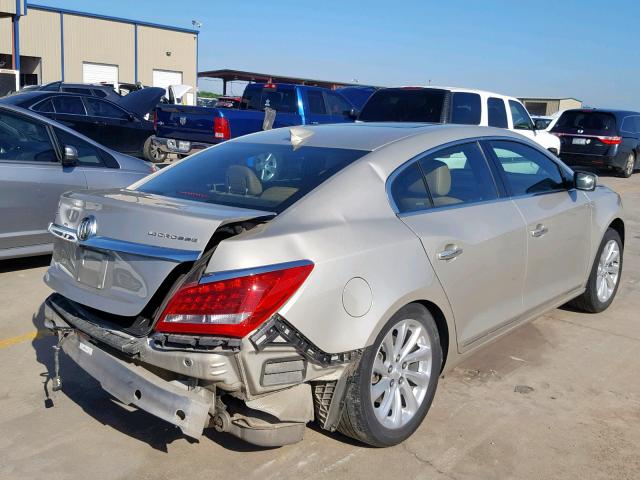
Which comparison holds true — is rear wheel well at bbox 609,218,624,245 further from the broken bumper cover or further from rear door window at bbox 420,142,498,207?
the broken bumper cover

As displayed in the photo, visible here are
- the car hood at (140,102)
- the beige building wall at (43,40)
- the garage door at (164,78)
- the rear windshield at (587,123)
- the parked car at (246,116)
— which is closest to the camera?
the parked car at (246,116)

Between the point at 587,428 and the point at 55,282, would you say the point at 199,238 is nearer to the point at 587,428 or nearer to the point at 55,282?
the point at 55,282

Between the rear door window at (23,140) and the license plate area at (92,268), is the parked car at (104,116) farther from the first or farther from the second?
the license plate area at (92,268)

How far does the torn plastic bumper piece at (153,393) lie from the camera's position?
2.81 m

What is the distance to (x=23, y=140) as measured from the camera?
6496 millimetres

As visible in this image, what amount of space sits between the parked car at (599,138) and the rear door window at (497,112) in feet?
20.2

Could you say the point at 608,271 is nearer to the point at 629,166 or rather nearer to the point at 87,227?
the point at 87,227

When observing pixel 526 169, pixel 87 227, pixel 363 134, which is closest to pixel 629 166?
pixel 526 169

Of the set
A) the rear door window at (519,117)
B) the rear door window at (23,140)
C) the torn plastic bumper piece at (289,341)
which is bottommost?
the torn plastic bumper piece at (289,341)

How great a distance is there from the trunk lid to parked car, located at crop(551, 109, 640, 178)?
15.7 m

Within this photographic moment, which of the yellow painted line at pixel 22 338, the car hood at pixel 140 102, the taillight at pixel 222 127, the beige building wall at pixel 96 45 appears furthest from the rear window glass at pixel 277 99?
the beige building wall at pixel 96 45

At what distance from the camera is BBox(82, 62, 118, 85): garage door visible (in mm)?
39562

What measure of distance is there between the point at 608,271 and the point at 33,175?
5246 millimetres

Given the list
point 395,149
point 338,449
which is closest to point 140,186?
point 395,149
